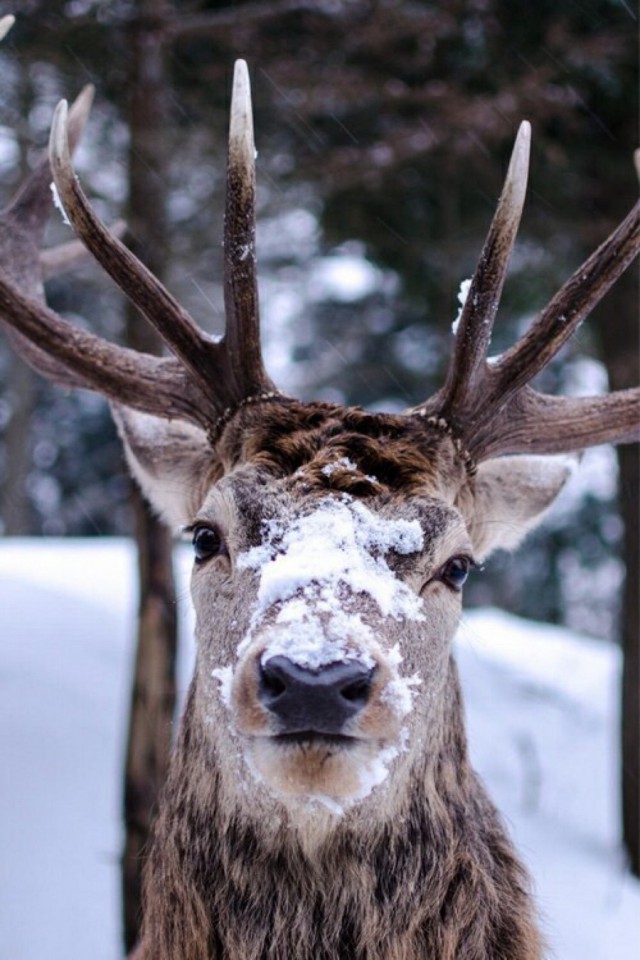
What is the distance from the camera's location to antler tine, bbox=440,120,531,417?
11.1 ft

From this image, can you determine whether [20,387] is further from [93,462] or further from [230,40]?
[230,40]

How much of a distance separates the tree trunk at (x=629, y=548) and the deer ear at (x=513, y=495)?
147 inches

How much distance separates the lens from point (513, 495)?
13.3 ft

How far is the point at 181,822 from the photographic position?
10.6 ft

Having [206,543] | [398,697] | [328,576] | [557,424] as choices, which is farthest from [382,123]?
[398,697]

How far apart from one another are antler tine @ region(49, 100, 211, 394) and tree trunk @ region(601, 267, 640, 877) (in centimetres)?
477

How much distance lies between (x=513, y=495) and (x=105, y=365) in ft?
5.15

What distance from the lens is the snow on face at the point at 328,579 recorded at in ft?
8.19

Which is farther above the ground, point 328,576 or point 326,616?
point 328,576

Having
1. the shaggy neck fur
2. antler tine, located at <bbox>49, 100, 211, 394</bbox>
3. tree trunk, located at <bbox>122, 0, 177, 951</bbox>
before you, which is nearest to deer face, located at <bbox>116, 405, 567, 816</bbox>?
the shaggy neck fur

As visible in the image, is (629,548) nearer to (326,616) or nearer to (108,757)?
(108,757)

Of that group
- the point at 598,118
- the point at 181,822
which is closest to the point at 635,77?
the point at 598,118

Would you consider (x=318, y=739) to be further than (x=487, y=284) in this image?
No

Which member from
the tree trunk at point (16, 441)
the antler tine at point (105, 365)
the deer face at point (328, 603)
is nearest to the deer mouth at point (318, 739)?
the deer face at point (328, 603)
